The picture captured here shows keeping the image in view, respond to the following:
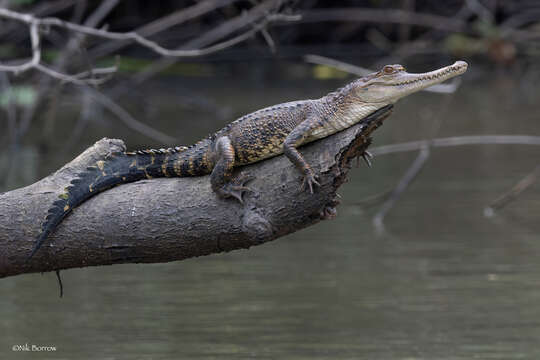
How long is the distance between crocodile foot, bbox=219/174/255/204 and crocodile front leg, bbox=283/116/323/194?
0.71ft

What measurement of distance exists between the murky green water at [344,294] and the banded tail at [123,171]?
45.6 inches

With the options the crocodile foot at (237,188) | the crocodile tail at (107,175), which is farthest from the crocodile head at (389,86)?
the crocodile tail at (107,175)

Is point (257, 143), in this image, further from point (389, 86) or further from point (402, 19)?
point (402, 19)

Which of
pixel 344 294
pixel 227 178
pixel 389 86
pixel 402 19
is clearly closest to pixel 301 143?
pixel 227 178

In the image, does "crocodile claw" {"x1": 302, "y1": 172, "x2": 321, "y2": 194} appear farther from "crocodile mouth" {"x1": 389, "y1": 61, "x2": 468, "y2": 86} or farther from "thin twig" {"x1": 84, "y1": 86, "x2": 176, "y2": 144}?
"thin twig" {"x1": 84, "y1": 86, "x2": 176, "y2": 144}

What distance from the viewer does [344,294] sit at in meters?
5.78

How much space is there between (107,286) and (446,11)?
1334 centimetres

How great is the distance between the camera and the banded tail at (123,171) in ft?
12.4

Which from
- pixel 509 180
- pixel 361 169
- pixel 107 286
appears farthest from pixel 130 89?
pixel 107 286

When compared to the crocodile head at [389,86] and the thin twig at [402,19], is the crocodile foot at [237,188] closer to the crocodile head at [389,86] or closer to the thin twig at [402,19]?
the crocodile head at [389,86]

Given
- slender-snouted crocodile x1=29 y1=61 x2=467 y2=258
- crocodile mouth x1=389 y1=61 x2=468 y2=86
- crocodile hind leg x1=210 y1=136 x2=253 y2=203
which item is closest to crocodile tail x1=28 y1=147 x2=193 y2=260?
slender-snouted crocodile x1=29 y1=61 x2=467 y2=258

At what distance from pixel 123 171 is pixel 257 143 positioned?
2.17ft

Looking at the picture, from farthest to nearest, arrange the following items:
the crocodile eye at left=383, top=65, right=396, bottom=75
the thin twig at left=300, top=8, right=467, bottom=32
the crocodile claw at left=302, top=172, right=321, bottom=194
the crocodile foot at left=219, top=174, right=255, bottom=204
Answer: the thin twig at left=300, top=8, right=467, bottom=32 < the crocodile eye at left=383, top=65, right=396, bottom=75 < the crocodile foot at left=219, top=174, right=255, bottom=204 < the crocodile claw at left=302, top=172, right=321, bottom=194

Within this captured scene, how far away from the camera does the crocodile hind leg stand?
12.0 feet
